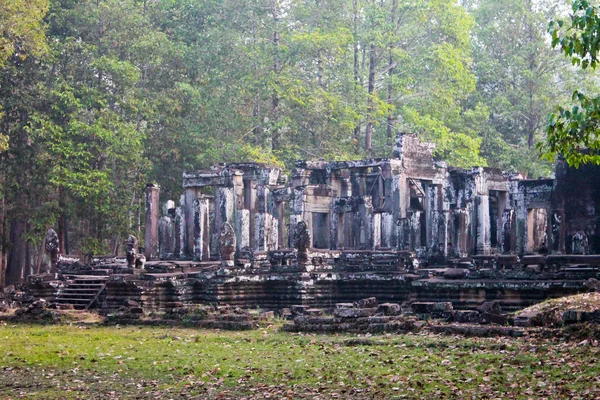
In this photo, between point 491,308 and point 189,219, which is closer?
point 491,308

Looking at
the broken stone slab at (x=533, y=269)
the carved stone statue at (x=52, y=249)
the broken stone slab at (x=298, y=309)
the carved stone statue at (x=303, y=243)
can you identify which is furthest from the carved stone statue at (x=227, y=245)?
the broken stone slab at (x=533, y=269)

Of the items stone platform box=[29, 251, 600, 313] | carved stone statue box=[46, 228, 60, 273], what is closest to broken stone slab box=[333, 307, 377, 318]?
stone platform box=[29, 251, 600, 313]

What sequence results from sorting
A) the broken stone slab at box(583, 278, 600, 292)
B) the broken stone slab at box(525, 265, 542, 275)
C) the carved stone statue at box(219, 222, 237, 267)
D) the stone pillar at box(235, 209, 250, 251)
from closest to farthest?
the broken stone slab at box(583, 278, 600, 292) → the broken stone slab at box(525, 265, 542, 275) → the carved stone statue at box(219, 222, 237, 267) → the stone pillar at box(235, 209, 250, 251)

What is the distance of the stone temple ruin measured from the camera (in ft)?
84.5

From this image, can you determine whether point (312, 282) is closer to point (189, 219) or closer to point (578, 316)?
point (578, 316)

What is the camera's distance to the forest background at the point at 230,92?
41062 mm

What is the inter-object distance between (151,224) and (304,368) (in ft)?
74.8

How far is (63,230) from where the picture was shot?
138ft

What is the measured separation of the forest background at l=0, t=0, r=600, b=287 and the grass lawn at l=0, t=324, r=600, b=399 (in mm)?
21932

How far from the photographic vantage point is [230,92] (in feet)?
156

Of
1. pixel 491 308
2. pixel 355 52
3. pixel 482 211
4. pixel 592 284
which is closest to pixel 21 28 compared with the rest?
pixel 482 211

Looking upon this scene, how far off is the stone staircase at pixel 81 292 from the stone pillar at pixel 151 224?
21.1 feet

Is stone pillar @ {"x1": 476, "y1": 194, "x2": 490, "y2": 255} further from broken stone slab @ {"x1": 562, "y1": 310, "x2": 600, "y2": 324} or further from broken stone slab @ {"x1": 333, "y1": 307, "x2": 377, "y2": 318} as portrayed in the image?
broken stone slab @ {"x1": 562, "y1": 310, "x2": 600, "y2": 324}

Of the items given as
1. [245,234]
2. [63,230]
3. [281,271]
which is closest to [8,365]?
[281,271]
